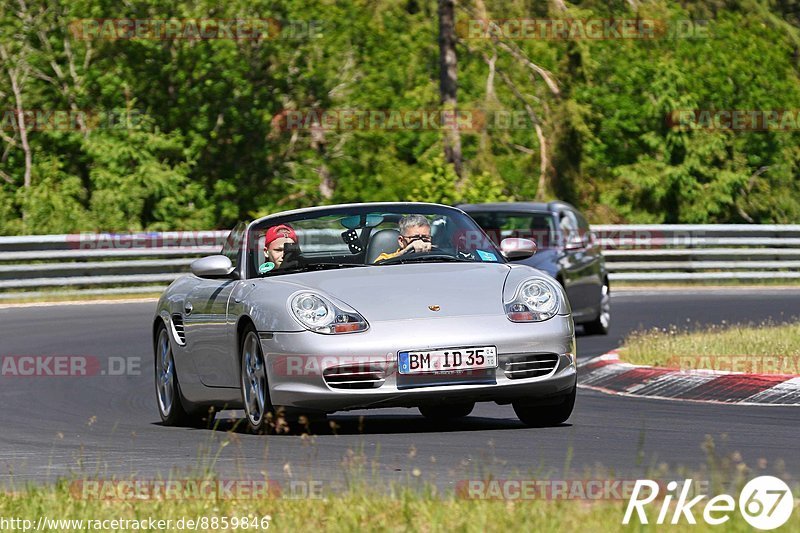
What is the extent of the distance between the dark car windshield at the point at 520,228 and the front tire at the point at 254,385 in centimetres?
963

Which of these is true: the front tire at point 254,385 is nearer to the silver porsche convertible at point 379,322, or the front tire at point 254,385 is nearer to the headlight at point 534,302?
the silver porsche convertible at point 379,322

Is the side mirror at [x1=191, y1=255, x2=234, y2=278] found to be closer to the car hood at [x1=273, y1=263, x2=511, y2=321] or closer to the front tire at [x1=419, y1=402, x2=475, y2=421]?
the car hood at [x1=273, y1=263, x2=511, y2=321]

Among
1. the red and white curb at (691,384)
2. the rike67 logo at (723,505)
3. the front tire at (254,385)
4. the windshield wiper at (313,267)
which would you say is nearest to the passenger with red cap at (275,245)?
the windshield wiper at (313,267)

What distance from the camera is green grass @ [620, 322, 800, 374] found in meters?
13.7

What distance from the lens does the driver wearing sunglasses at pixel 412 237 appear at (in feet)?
36.8

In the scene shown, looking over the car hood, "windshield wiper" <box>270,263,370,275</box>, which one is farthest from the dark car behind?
the car hood

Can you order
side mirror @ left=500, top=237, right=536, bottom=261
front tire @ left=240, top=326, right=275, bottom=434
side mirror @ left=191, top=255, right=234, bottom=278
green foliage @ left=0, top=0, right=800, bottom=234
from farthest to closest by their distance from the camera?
green foliage @ left=0, top=0, right=800, bottom=234 < side mirror @ left=500, top=237, right=536, bottom=261 < side mirror @ left=191, top=255, right=234, bottom=278 < front tire @ left=240, top=326, right=275, bottom=434

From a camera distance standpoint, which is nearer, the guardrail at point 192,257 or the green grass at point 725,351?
the green grass at point 725,351

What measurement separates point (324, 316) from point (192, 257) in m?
19.3

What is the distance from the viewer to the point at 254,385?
10664 millimetres

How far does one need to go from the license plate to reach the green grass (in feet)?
12.5

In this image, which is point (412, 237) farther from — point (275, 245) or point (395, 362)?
point (395, 362)

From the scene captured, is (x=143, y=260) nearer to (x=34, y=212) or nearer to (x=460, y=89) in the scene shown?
(x=34, y=212)

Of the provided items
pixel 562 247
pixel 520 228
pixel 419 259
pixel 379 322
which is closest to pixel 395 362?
pixel 379 322
